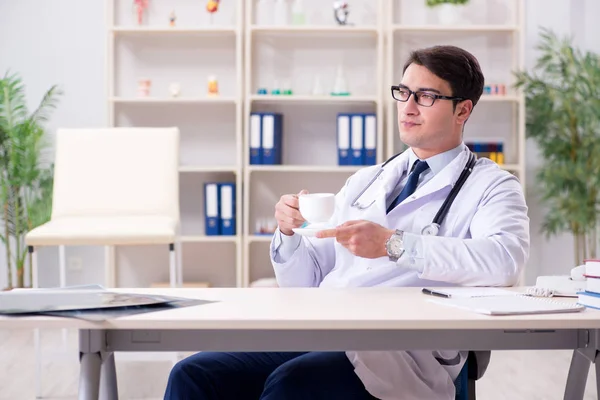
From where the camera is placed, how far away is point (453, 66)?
6.42 feet

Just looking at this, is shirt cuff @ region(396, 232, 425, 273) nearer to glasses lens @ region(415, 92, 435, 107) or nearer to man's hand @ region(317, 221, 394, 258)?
man's hand @ region(317, 221, 394, 258)

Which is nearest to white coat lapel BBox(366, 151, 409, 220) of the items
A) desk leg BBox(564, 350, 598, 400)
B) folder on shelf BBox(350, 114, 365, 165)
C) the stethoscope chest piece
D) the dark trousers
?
the stethoscope chest piece

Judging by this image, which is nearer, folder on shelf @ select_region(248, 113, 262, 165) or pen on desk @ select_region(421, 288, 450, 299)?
pen on desk @ select_region(421, 288, 450, 299)

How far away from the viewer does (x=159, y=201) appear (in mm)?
3799

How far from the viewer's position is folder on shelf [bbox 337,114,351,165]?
4.78 m

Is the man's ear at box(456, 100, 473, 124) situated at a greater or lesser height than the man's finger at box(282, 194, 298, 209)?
greater

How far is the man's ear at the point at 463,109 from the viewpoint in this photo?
6.54 ft

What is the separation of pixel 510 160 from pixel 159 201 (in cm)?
227

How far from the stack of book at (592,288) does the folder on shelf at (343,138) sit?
11.2 ft

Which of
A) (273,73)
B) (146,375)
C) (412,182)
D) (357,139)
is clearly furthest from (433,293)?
(273,73)

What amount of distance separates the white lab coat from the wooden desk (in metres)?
0.23

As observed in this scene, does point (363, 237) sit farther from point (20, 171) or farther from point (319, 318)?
point (20, 171)

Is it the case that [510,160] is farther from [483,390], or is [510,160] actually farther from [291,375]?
[291,375]

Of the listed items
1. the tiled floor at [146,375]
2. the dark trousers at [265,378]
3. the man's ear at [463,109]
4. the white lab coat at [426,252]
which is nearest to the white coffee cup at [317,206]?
the white lab coat at [426,252]
